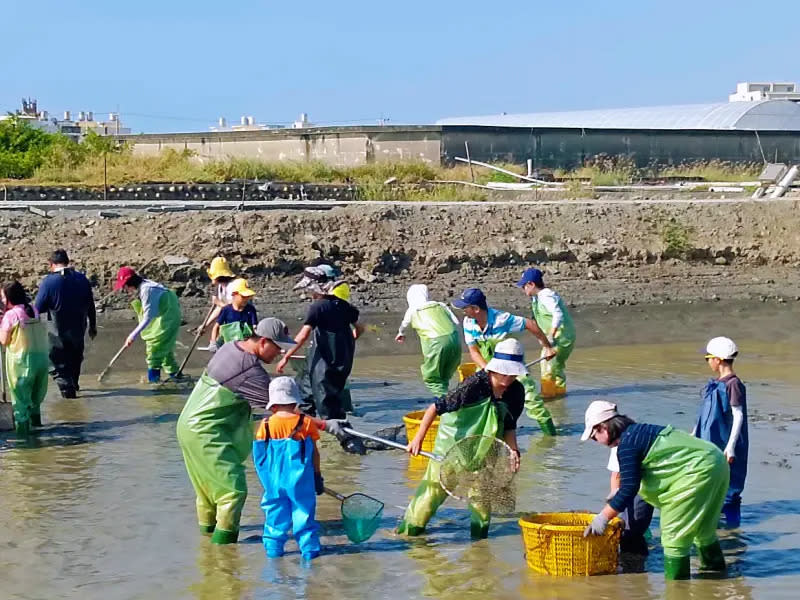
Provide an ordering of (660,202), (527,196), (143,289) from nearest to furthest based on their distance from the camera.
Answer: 1. (143,289)
2. (660,202)
3. (527,196)

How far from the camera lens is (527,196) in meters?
28.9

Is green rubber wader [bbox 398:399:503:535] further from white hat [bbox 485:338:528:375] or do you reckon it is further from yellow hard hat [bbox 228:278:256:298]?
yellow hard hat [bbox 228:278:256:298]

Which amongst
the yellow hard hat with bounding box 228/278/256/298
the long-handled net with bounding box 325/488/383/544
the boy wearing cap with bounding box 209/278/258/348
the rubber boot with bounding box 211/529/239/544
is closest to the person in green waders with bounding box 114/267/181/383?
the boy wearing cap with bounding box 209/278/258/348

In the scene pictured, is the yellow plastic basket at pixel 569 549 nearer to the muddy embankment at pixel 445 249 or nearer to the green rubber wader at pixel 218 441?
the green rubber wader at pixel 218 441

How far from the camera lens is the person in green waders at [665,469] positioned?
7289 mm

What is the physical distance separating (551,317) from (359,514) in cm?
516

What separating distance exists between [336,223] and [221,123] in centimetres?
8432

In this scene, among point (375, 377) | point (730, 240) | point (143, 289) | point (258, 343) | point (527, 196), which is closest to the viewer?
Result: point (258, 343)

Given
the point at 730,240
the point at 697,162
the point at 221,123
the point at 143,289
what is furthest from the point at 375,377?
the point at 221,123

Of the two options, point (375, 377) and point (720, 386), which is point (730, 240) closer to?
point (375, 377)

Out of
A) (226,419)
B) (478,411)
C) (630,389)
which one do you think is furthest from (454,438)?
(630,389)

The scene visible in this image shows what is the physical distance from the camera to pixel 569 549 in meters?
7.85

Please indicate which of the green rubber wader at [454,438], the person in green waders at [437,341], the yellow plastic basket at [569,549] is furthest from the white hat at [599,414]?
the person in green waders at [437,341]

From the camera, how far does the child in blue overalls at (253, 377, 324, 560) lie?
26.5ft
